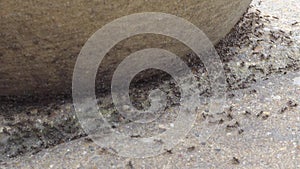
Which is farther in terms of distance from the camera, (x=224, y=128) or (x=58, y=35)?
(x=224, y=128)

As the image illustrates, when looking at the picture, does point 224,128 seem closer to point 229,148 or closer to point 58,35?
point 229,148

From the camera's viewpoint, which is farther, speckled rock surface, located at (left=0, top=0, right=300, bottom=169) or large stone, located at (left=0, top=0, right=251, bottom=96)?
speckled rock surface, located at (left=0, top=0, right=300, bottom=169)

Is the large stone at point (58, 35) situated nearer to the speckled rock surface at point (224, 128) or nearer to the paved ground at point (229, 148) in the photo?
the speckled rock surface at point (224, 128)

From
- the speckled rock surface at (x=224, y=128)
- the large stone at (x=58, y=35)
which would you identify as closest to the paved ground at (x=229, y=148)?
the speckled rock surface at (x=224, y=128)

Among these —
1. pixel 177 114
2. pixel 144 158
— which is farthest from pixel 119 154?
pixel 177 114

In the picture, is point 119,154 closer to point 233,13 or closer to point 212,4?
point 212,4

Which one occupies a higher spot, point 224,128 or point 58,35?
point 58,35

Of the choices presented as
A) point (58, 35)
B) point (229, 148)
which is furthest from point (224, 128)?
point (58, 35)

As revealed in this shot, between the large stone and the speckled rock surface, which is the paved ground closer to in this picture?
the speckled rock surface

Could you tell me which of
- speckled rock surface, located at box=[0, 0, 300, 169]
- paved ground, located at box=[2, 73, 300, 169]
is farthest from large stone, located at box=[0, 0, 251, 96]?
paved ground, located at box=[2, 73, 300, 169]
